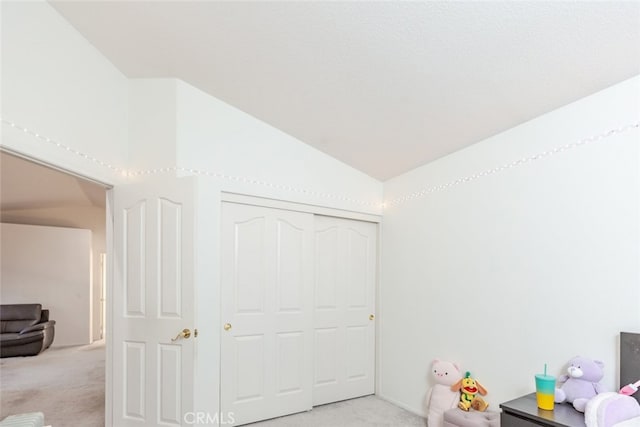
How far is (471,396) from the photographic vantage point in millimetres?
3039

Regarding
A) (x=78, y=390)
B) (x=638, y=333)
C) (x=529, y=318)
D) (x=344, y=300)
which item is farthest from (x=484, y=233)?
(x=78, y=390)

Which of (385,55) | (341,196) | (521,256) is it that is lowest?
(521,256)

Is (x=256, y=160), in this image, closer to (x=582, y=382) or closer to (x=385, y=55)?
(x=385, y=55)

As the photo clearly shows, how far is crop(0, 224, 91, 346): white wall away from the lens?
666 cm

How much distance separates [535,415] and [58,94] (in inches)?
128

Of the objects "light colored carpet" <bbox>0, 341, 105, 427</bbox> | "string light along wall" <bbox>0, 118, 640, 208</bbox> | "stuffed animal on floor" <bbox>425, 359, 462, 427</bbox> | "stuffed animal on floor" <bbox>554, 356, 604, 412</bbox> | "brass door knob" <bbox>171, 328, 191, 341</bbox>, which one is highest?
"string light along wall" <bbox>0, 118, 640, 208</bbox>

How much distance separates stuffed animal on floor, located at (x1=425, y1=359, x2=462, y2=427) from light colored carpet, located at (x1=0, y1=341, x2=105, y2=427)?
2.67 meters

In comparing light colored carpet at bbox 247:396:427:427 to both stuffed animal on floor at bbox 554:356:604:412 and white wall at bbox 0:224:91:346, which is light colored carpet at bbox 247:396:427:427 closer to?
stuffed animal on floor at bbox 554:356:604:412

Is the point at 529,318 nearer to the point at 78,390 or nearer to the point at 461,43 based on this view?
the point at 461,43

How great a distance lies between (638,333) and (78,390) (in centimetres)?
486

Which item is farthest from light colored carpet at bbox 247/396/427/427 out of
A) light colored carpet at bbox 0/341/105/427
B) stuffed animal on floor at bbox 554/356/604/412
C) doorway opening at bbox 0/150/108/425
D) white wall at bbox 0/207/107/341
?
white wall at bbox 0/207/107/341

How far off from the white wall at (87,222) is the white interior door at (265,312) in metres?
4.59

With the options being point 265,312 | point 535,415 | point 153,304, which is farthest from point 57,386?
point 535,415

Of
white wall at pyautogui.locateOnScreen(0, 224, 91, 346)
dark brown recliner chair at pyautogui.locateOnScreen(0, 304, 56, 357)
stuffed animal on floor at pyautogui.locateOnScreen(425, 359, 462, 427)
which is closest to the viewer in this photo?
stuffed animal on floor at pyautogui.locateOnScreen(425, 359, 462, 427)
